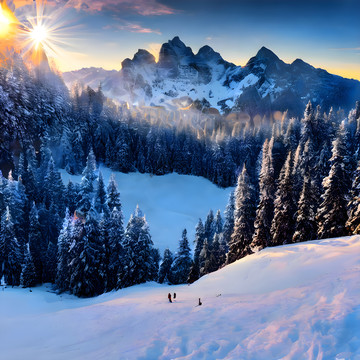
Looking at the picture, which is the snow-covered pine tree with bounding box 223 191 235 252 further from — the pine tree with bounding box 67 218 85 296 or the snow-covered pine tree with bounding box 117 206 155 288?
the pine tree with bounding box 67 218 85 296

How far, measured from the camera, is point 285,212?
96.7ft

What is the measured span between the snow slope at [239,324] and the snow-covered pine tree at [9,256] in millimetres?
18589

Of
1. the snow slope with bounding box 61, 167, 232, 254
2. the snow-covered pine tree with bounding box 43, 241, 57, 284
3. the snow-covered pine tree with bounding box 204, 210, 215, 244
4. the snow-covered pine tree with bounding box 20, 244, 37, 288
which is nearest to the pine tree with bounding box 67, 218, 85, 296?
the snow-covered pine tree with bounding box 20, 244, 37, 288

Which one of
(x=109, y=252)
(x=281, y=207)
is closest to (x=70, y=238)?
(x=109, y=252)

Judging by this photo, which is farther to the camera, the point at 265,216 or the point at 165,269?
the point at 165,269

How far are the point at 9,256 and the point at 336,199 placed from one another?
44.1 meters

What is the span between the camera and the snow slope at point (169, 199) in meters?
67.1

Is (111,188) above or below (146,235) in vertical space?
above

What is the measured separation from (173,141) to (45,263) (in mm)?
70801

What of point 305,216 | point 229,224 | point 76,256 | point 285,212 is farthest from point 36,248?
point 305,216

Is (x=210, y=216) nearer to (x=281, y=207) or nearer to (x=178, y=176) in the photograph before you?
(x=281, y=207)

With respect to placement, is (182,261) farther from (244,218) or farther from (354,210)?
(354,210)

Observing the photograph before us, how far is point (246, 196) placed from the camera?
108 ft

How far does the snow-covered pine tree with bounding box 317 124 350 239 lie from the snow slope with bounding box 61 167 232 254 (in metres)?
38.5
